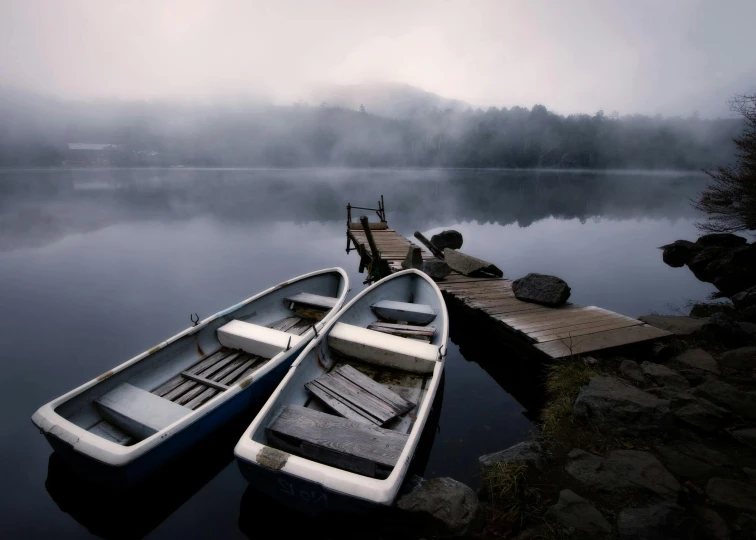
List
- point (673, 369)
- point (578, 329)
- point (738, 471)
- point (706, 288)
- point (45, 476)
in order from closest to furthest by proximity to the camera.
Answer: point (738, 471), point (45, 476), point (673, 369), point (578, 329), point (706, 288)

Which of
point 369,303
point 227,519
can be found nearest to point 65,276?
point 369,303

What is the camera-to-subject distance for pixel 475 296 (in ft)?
33.9

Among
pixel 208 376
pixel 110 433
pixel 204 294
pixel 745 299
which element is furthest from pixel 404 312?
pixel 745 299

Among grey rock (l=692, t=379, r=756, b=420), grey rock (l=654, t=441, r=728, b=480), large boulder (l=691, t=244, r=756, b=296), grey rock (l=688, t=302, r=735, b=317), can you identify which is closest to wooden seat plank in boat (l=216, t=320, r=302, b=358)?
grey rock (l=654, t=441, r=728, b=480)

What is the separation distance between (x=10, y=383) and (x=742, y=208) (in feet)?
94.2

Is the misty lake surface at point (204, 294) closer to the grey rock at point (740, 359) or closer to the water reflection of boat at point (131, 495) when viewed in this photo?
the water reflection of boat at point (131, 495)

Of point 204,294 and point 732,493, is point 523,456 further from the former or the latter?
point 204,294

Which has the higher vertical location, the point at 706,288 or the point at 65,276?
the point at 706,288

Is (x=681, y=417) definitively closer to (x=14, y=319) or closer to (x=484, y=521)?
(x=484, y=521)

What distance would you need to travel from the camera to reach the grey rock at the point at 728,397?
509 centimetres

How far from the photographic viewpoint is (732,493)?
3852mm

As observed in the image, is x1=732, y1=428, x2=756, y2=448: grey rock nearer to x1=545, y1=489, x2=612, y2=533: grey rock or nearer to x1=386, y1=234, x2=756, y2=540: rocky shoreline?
x1=386, y1=234, x2=756, y2=540: rocky shoreline

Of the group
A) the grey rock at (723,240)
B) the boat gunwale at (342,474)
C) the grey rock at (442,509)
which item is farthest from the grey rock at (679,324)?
the grey rock at (723,240)

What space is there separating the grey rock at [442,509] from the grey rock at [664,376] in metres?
4.11
